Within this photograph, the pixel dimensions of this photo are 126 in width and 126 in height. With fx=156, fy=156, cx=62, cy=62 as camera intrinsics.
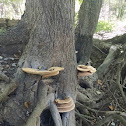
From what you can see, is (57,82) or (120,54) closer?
(57,82)

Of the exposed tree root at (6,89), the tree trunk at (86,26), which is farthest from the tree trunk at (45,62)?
the tree trunk at (86,26)

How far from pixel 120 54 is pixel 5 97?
3908mm

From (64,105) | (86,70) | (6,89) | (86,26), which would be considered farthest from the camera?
(86,26)

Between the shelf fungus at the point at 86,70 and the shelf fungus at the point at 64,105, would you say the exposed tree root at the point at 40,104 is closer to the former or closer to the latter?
the shelf fungus at the point at 64,105

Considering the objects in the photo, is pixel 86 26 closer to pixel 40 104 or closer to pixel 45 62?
pixel 45 62

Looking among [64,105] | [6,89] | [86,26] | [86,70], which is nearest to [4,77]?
[6,89]

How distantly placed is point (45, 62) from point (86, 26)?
2.15 meters

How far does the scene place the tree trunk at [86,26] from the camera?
158 inches

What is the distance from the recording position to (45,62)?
2.39 meters

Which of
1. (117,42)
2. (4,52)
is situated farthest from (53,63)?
(117,42)

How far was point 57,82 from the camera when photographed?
2.46 m

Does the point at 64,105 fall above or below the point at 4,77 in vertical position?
below

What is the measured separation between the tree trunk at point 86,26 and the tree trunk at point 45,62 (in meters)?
1.65

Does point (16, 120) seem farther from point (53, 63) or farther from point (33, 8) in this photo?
point (33, 8)
